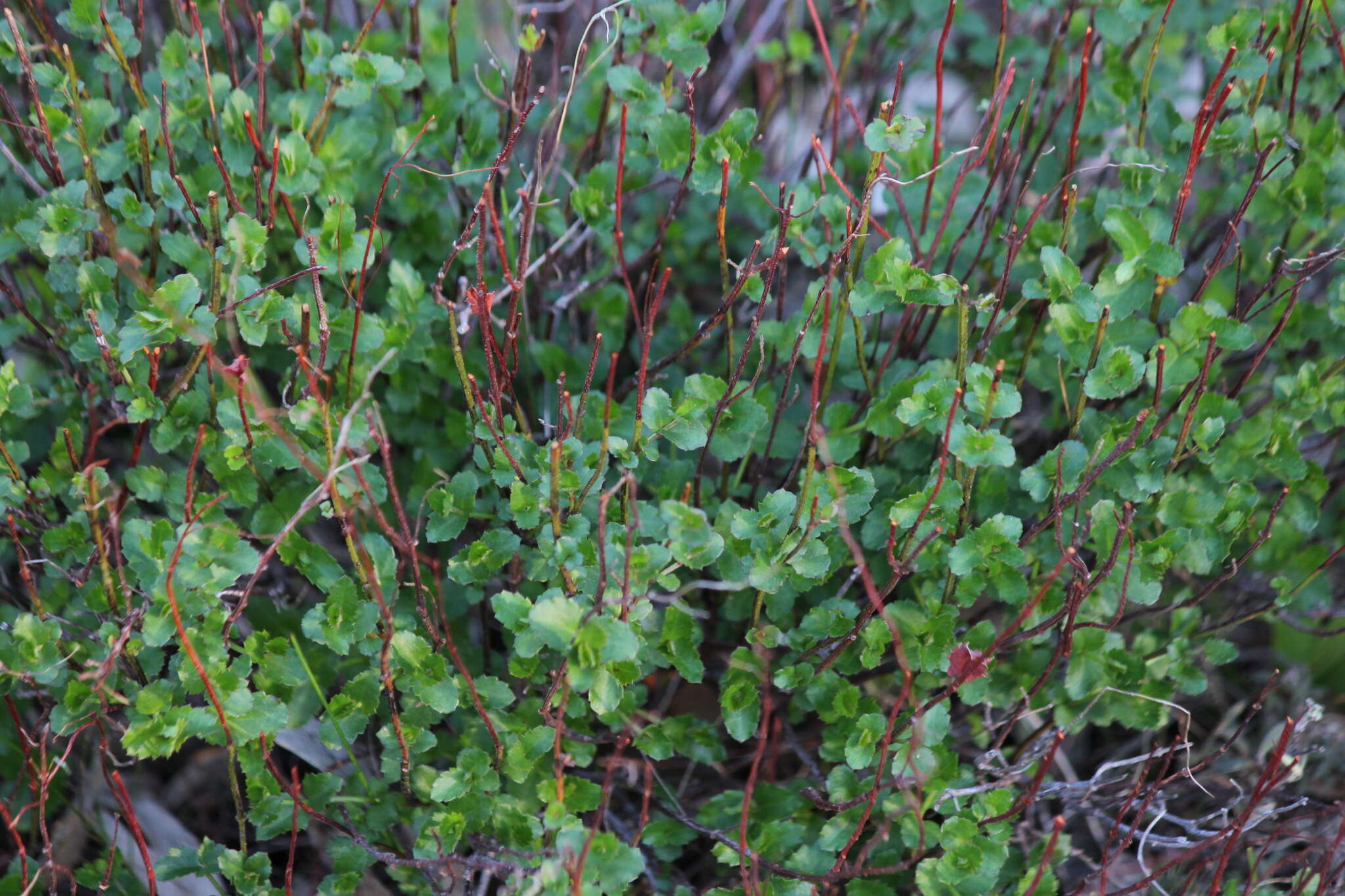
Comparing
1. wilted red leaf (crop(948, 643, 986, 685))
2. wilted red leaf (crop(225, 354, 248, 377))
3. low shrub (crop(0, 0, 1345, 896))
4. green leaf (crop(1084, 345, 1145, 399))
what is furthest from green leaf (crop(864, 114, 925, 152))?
wilted red leaf (crop(225, 354, 248, 377))

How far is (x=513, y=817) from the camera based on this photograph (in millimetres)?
1357

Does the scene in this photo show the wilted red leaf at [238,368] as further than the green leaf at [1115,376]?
No

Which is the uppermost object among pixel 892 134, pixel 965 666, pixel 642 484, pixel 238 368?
pixel 892 134

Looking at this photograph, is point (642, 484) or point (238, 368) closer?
point (238, 368)

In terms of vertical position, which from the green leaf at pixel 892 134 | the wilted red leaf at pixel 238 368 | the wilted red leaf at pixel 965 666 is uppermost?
the green leaf at pixel 892 134

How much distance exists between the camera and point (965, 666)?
4.23 feet

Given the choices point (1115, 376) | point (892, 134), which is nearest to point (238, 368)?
point (892, 134)

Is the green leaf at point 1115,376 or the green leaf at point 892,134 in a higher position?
the green leaf at point 892,134

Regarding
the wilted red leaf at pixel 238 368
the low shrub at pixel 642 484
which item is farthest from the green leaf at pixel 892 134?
the wilted red leaf at pixel 238 368

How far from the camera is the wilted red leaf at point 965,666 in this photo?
4.17ft

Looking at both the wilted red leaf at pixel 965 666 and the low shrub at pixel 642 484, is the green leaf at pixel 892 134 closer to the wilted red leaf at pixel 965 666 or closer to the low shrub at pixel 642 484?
the low shrub at pixel 642 484

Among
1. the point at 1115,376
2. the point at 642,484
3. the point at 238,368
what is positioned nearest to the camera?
the point at 238,368

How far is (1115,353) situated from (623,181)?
797 mm

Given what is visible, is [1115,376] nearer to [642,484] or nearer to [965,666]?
[965,666]
